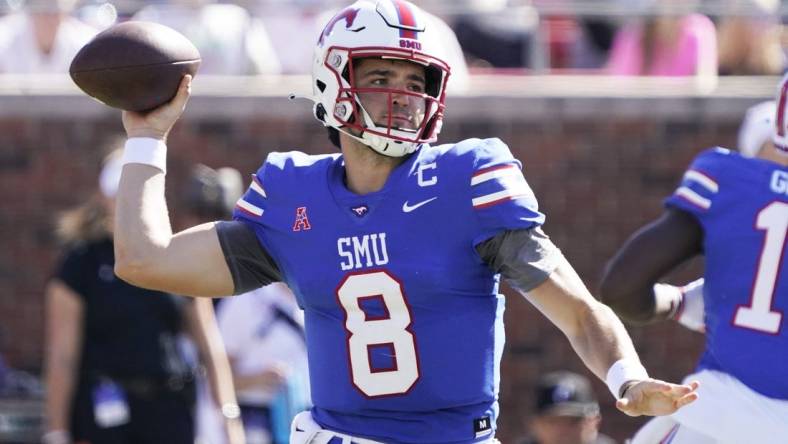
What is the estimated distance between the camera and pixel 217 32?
928 centimetres

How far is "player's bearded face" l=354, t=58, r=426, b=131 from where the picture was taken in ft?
14.2

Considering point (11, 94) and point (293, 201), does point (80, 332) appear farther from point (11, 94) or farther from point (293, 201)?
point (293, 201)

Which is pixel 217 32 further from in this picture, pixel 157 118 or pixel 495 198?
pixel 495 198

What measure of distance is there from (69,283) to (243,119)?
213 centimetres

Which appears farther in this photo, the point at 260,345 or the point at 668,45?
the point at 668,45

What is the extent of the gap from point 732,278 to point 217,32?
191 inches

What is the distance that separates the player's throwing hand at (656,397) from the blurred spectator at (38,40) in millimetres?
5885

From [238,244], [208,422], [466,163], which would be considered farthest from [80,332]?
[466,163]

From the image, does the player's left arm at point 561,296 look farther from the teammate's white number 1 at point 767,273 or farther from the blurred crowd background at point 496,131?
the blurred crowd background at point 496,131

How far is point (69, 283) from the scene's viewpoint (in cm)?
721

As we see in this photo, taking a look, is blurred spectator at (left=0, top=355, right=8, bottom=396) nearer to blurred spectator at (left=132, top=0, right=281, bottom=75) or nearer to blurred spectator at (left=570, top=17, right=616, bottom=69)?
blurred spectator at (left=132, top=0, right=281, bottom=75)

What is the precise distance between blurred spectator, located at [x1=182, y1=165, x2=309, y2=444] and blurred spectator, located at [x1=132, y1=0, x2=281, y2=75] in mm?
1771

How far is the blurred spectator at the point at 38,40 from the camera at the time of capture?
9.28m

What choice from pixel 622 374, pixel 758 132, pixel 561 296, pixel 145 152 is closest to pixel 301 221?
pixel 145 152
